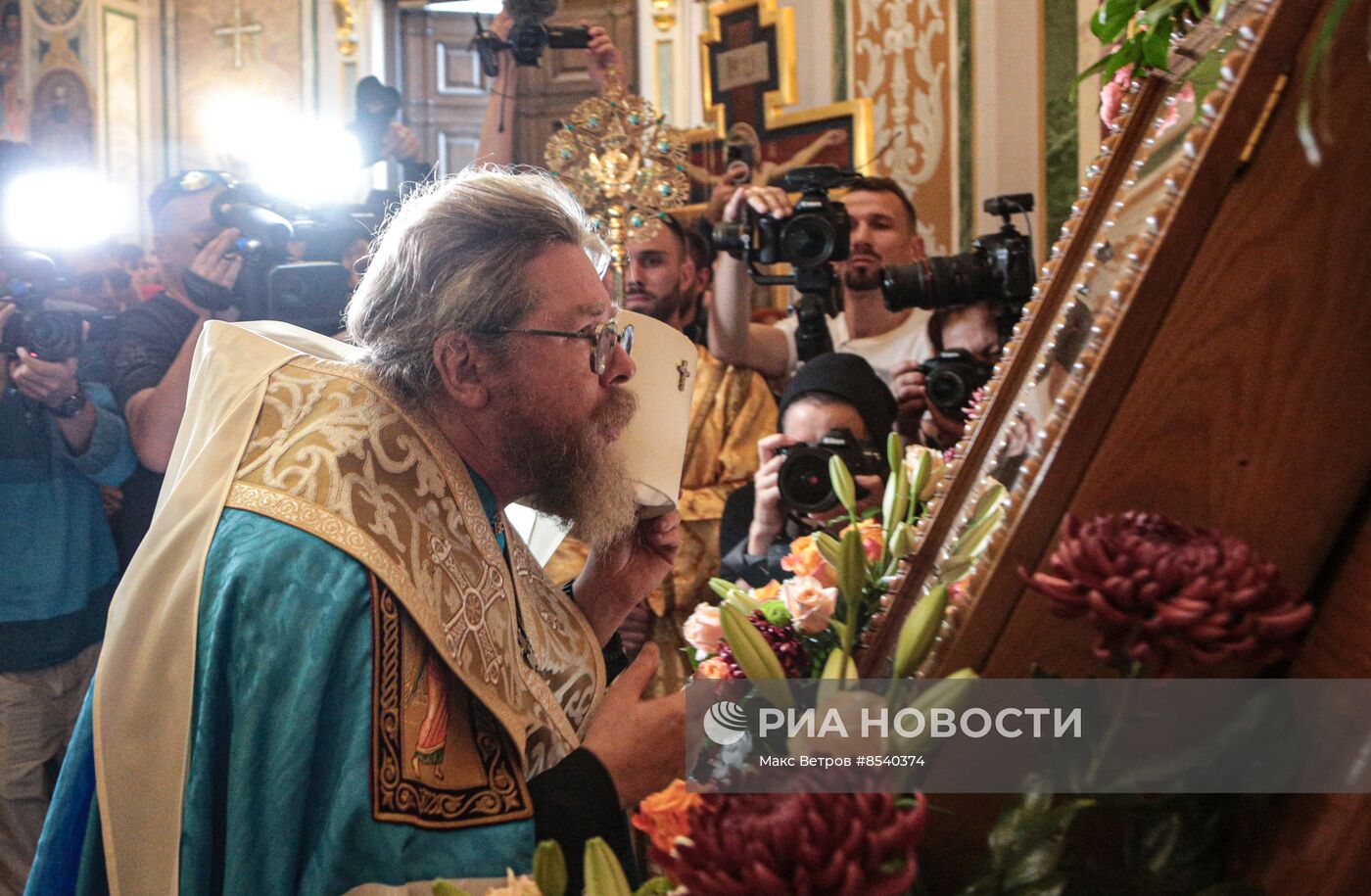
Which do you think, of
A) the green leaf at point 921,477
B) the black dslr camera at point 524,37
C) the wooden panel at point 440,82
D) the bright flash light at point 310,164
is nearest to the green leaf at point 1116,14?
the green leaf at point 921,477

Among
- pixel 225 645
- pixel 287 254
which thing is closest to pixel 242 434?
pixel 225 645

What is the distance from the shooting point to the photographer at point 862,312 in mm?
3523

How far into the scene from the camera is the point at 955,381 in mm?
2539

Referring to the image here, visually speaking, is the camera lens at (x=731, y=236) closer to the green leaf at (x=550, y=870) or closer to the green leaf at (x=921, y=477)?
the green leaf at (x=921, y=477)

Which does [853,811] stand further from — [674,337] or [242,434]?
[674,337]

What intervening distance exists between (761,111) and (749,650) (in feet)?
16.4

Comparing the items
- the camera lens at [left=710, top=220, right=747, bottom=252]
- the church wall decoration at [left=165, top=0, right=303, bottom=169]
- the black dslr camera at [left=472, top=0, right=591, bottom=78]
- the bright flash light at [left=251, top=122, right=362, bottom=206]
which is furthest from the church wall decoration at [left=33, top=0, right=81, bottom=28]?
the camera lens at [left=710, top=220, right=747, bottom=252]

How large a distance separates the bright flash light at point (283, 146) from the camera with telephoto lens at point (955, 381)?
5.88 meters

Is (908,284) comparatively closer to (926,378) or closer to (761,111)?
(926,378)

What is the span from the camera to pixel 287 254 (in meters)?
3.38

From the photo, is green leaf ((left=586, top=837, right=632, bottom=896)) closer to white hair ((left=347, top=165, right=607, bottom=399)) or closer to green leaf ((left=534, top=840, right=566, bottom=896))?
green leaf ((left=534, top=840, right=566, bottom=896))

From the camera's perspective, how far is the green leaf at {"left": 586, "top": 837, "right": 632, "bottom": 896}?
0.76 metres

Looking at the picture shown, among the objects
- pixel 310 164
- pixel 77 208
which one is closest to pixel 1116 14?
pixel 310 164

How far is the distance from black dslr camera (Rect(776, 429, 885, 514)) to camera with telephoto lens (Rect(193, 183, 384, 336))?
1106 mm
